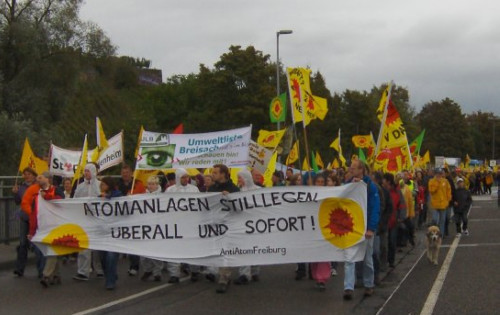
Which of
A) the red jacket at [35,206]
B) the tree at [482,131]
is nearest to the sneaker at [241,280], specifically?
the red jacket at [35,206]

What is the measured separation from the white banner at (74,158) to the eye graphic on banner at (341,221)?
20.1 ft

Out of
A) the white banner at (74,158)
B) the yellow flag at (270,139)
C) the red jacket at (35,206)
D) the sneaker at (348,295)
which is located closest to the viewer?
the sneaker at (348,295)

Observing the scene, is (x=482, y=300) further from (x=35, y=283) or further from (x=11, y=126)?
(x=11, y=126)

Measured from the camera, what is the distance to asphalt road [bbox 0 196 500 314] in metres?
8.80

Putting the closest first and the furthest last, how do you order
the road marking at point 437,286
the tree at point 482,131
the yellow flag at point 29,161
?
the road marking at point 437,286, the yellow flag at point 29,161, the tree at point 482,131

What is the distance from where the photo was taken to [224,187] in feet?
34.2

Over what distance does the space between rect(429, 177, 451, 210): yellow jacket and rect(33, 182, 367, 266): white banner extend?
6995mm

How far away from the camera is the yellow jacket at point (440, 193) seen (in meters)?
15.9

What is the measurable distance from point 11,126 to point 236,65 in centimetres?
2561

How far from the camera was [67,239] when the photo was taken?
35.1 feet

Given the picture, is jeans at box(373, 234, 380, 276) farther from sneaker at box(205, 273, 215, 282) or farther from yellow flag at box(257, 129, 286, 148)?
yellow flag at box(257, 129, 286, 148)

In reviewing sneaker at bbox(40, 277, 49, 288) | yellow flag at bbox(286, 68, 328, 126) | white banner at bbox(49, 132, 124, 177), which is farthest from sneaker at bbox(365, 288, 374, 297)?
white banner at bbox(49, 132, 124, 177)

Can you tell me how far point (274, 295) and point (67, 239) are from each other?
324 centimetres

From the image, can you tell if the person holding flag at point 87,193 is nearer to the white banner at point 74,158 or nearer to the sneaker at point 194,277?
the sneaker at point 194,277
